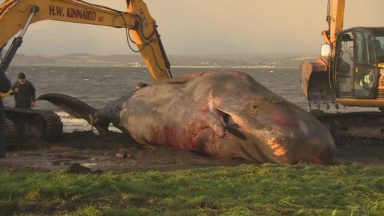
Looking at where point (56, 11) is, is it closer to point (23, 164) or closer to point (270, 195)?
point (23, 164)

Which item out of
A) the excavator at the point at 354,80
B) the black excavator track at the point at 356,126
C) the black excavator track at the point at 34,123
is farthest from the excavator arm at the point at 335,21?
the black excavator track at the point at 34,123

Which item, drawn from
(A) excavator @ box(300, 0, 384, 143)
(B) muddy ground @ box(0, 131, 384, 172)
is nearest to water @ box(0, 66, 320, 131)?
(A) excavator @ box(300, 0, 384, 143)

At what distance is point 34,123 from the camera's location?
15.9 meters

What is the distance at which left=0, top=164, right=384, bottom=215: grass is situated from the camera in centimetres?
650

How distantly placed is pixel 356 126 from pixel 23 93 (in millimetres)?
8860

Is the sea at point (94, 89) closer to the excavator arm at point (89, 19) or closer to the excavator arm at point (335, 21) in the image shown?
the excavator arm at point (89, 19)

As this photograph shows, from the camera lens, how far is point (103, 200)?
6.96 m

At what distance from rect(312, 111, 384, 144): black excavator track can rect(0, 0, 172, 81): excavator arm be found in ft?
16.4

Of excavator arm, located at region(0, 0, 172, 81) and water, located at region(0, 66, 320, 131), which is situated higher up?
excavator arm, located at region(0, 0, 172, 81)

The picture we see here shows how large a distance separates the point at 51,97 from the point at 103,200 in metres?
10.6

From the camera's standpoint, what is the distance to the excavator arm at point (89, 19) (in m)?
14.0

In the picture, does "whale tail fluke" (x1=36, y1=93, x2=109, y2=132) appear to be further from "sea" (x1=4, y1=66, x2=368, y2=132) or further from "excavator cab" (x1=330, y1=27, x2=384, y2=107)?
"excavator cab" (x1=330, y1=27, x2=384, y2=107)

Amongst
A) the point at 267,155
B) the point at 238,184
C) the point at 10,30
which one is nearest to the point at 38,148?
the point at 10,30

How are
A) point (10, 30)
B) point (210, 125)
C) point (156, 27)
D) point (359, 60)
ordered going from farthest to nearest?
point (156, 27) → point (359, 60) → point (10, 30) → point (210, 125)
